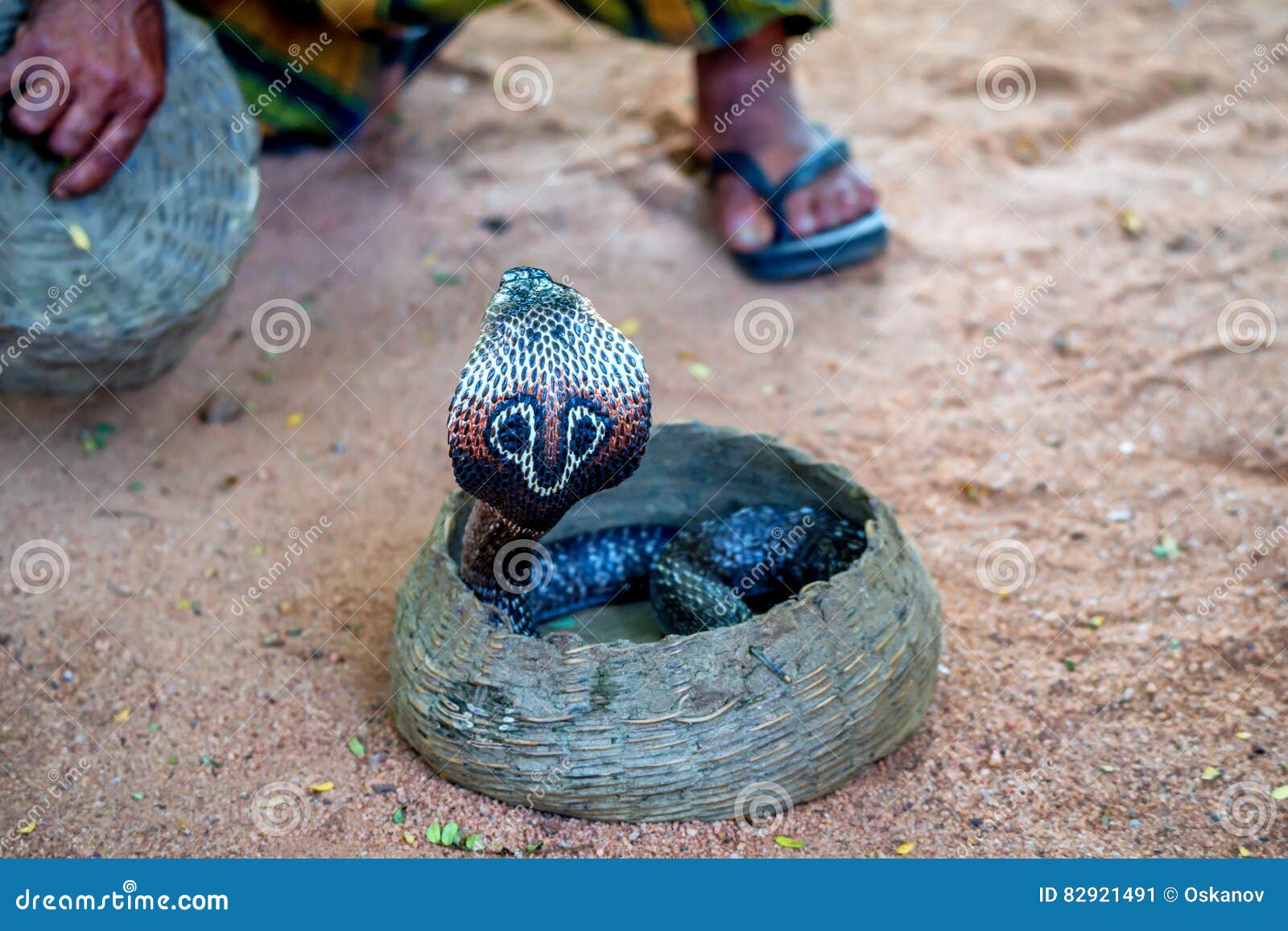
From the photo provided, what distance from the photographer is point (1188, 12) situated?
566cm

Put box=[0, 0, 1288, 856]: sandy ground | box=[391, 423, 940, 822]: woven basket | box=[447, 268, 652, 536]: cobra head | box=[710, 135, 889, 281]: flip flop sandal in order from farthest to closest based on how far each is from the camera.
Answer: box=[710, 135, 889, 281]: flip flop sandal, box=[0, 0, 1288, 856]: sandy ground, box=[391, 423, 940, 822]: woven basket, box=[447, 268, 652, 536]: cobra head

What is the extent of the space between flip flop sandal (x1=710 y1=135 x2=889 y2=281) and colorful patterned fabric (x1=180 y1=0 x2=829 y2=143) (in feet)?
1.44

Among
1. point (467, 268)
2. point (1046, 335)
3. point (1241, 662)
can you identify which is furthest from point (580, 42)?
point (1241, 662)

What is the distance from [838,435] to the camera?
3715 mm

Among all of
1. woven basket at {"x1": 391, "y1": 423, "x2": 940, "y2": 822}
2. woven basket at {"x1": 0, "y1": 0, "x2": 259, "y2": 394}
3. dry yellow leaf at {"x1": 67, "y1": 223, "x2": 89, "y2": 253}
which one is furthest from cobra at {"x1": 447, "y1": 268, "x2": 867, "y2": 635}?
dry yellow leaf at {"x1": 67, "y1": 223, "x2": 89, "y2": 253}

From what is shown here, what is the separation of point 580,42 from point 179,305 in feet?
10.00

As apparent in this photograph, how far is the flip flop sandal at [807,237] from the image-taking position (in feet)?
13.9

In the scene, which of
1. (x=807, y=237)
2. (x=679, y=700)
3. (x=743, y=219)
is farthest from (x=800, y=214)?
(x=679, y=700)

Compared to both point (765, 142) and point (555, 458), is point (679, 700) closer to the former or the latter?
point (555, 458)

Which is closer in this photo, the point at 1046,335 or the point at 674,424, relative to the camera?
the point at 674,424

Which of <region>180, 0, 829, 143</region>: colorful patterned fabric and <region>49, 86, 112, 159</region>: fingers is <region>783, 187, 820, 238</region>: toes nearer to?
<region>180, 0, 829, 143</region>: colorful patterned fabric

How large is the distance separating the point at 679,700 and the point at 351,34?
10.2 feet

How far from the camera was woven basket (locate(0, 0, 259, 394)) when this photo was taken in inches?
117

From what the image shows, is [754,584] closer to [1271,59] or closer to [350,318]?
[350,318]
